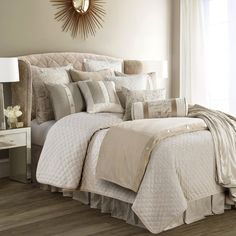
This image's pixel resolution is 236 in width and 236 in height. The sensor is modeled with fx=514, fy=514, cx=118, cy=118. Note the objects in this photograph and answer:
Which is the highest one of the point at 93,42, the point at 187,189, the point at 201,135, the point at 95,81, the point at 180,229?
the point at 93,42

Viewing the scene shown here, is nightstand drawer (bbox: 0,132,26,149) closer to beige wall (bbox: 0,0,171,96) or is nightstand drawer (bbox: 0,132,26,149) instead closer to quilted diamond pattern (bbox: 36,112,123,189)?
quilted diamond pattern (bbox: 36,112,123,189)

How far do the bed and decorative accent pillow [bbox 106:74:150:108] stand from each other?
377mm

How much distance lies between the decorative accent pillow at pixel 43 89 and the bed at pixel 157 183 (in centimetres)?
13

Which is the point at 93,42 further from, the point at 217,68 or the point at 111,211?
the point at 111,211

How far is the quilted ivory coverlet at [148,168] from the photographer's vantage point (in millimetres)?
3406

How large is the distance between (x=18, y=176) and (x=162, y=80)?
8.32ft

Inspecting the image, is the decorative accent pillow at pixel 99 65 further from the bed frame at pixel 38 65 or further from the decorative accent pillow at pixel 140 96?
the decorative accent pillow at pixel 140 96

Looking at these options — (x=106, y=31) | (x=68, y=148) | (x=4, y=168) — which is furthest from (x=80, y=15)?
(x=68, y=148)

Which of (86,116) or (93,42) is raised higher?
(93,42)

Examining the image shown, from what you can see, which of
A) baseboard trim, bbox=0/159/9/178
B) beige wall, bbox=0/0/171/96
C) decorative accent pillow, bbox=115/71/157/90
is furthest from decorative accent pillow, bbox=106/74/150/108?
baseboard trim, bbox=0/159/9/178

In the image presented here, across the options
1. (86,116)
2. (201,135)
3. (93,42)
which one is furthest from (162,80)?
(201,135)

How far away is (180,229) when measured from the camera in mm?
3582

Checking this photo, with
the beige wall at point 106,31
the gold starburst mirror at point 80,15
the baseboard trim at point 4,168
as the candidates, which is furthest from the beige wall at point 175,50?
the baseboard trim at point 4,168

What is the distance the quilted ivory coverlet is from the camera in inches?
134
